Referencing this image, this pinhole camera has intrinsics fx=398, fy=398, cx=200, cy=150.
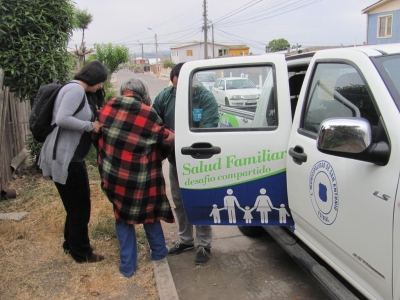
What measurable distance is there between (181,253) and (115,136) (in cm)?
158

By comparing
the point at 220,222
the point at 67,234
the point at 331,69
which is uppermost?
the point at 331,69

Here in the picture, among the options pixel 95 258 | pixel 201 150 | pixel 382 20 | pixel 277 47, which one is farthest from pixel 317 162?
pixel 382 20

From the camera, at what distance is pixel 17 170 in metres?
6.20

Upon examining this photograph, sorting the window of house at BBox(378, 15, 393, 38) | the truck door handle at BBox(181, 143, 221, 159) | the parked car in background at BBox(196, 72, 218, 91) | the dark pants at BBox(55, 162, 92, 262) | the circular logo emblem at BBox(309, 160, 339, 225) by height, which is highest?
the window of house at BBox(378, 15, 393, 38)

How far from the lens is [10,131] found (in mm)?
6062

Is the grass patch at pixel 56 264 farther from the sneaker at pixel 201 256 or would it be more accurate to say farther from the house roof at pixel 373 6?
the house roof at pixel 373 6

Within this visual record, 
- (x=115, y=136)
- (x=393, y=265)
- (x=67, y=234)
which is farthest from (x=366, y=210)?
(x=67, y=234)

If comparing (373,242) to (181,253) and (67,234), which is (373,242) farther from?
(67,234)

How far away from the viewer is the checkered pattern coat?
3209 millimetres

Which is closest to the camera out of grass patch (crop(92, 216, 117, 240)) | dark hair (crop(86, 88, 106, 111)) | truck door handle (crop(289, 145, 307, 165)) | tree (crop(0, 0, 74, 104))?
truck door handle (crop(289, 145, 307, 165))

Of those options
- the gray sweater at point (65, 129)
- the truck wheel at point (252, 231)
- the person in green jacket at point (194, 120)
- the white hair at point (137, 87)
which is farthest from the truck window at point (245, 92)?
the truck wheel at point (252, 231)

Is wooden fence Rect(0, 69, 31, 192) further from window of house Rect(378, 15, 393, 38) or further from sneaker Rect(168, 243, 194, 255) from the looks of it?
window of house Rect(378, 15, 393, 38)

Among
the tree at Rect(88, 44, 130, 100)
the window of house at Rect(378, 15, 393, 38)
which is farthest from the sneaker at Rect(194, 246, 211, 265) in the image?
the window of house at Rect(378, 15, 393, 38)

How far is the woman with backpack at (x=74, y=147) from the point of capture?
3.21m
